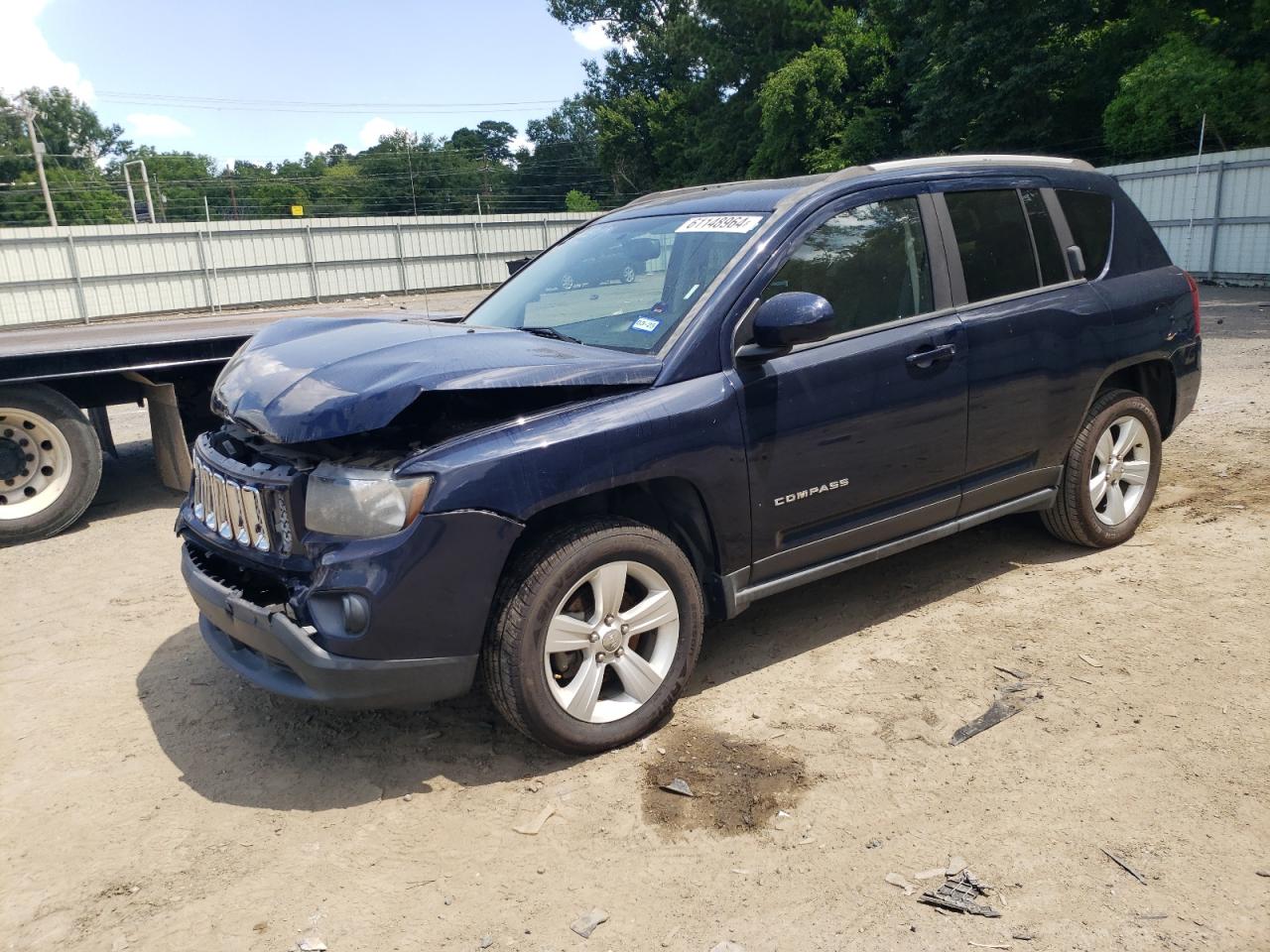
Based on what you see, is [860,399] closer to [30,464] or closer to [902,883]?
[902,883]

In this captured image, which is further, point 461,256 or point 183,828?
point 461,256

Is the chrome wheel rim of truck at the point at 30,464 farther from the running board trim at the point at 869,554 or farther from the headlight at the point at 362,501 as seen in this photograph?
the running board trim at the point at 869,554

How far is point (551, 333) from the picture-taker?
4.06 meters

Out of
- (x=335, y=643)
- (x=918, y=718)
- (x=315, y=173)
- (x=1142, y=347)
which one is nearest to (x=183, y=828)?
(x=335, y=643)

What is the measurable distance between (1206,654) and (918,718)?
1.27 meters

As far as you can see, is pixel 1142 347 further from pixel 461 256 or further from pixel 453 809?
pixel 461 256

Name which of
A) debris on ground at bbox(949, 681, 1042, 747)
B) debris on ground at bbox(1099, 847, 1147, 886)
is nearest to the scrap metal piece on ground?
debris on ground at bbox(1099, 847, 1147, 886)

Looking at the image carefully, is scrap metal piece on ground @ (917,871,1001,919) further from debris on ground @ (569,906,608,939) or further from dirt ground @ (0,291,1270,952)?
debris on ground @ (569,906,608,939)

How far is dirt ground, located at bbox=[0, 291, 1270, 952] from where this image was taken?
261cm

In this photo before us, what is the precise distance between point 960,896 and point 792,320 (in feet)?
6.16

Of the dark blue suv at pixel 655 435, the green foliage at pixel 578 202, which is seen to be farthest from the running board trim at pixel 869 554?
the green foliage at pixel 578 202

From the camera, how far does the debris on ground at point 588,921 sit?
2.57 metres

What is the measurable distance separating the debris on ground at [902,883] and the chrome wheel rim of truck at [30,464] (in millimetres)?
5692

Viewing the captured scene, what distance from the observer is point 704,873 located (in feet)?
9.14
